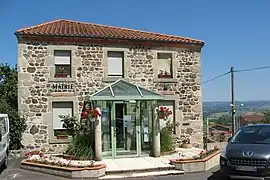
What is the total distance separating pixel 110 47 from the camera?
16.5 metres

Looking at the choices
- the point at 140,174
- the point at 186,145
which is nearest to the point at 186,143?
the point at 186,145

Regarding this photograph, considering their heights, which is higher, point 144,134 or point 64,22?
point 64,22

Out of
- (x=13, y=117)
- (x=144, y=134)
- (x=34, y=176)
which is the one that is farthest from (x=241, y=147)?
(x=13, y=117)

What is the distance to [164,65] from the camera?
17.5 metres

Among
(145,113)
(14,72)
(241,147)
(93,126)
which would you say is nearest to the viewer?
(241,147)

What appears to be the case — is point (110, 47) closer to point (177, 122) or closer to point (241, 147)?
point (177, 122)

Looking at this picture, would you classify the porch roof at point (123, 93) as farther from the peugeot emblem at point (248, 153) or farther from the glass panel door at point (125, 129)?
the peugeot emblem at point (248, 153)

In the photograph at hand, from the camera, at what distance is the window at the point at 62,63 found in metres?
15.8

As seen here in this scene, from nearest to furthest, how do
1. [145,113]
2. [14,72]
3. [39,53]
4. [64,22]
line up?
1. [145,113]
2. [39,53]
3. [64,22]
4. [14,72]

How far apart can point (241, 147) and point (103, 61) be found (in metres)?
8.93

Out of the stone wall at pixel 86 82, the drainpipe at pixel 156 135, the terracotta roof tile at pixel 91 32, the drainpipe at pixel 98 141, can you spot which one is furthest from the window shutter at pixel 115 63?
the drainpipe at pixel 98 141

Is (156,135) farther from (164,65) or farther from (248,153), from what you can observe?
(248,153)

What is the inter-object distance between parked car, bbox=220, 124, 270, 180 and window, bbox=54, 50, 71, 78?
8.98 metres

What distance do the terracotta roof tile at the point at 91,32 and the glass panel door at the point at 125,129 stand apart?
13.3 ft
